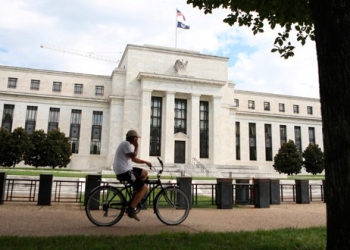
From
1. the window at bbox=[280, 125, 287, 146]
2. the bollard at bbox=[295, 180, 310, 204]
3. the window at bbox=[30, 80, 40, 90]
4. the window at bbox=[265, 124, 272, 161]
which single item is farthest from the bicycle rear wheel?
the window at bbox=[280, 125, 287, 146]

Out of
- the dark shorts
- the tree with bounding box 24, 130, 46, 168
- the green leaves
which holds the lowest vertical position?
the dark shorts

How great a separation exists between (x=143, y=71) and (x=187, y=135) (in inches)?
460

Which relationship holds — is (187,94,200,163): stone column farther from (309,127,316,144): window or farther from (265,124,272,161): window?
(309,127,316,144): window

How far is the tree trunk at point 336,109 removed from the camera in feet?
11.9

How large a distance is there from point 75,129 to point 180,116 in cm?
1635

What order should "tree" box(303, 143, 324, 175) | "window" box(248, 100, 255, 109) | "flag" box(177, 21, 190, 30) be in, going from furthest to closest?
"window" box(248, 100, 255, 109), "tree" box(303, 143, 324, 175), "flag" box(177, 21, 190, 30)

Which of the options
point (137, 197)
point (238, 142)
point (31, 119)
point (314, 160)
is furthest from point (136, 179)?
point (238, 142)

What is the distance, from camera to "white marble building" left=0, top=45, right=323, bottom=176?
43219mm

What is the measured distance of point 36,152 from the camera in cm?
3828

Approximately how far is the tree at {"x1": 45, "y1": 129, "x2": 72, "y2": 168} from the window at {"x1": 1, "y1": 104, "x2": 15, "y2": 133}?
32.6 feet

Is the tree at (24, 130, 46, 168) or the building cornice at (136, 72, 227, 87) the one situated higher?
the building cornice at (136, 72, 227, 87)

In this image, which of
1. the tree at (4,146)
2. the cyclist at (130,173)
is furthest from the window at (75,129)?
the cyclist at (130,173)

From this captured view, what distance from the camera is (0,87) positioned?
45812 millimetres

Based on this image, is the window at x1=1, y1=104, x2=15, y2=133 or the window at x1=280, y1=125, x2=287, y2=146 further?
the window at x1=280, y1=125, x2=287, y2=146
